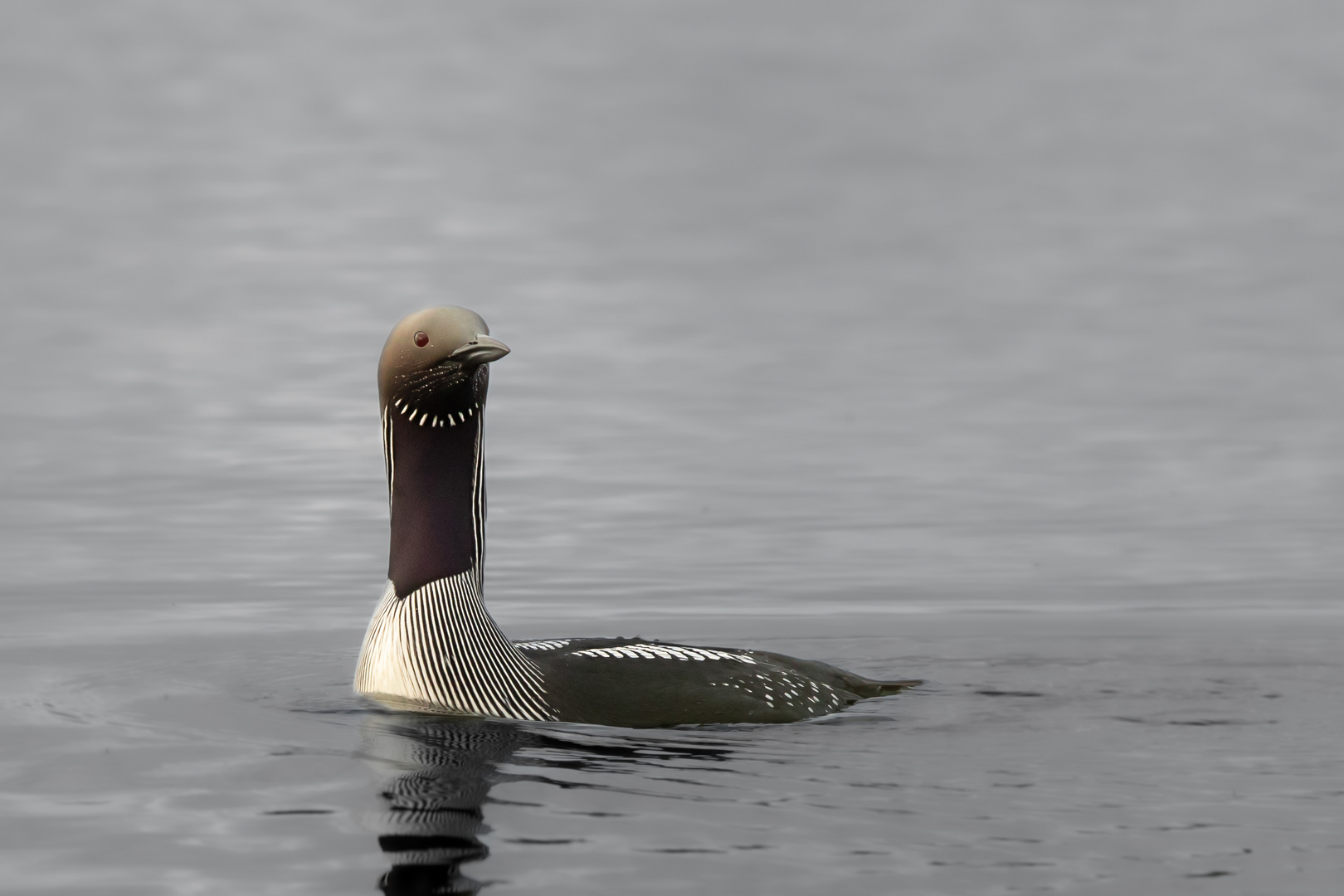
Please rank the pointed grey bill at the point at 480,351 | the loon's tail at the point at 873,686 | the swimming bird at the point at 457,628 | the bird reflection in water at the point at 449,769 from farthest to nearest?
the loon's tail at the point at 873,686 → the swimming bird at the point at 457,628 → the pointed grey bill at the point at 480,351 → the bird reflection in water at the point at 449,769

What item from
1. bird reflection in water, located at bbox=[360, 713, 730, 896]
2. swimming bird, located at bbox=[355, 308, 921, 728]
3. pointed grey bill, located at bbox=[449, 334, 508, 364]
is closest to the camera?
bird reflection in water, located at bbox=[360, 713, 730, 896]

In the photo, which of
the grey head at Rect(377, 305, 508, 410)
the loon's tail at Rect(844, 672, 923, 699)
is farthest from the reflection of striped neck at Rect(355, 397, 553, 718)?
the loon's tail at Rect(844, 672, 923, 699)

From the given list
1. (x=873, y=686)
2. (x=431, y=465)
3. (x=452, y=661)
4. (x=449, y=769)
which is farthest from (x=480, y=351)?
(x=873, y=686)

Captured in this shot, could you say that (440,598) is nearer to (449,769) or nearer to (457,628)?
(457,628)

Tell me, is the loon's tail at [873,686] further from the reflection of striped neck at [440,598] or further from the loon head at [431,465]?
the loon head at [431,465]

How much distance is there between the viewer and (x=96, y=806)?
→ 19.9ft

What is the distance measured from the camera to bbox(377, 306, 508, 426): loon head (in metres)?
6.92

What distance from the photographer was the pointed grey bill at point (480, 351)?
685cm

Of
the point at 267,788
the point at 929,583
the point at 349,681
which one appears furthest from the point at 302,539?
the point at 267,788

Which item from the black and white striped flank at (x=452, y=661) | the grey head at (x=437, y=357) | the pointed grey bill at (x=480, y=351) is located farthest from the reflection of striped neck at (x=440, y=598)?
the pointed grey bill at (x=480, y=351)

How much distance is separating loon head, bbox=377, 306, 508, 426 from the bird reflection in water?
1187 millimetres

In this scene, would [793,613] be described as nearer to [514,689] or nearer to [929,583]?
[929,583]

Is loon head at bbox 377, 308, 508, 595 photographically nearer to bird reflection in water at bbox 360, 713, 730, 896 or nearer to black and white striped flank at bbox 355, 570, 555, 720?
black and white striped flank at bbox 355, 570, 555, 720

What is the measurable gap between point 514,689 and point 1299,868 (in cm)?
299
